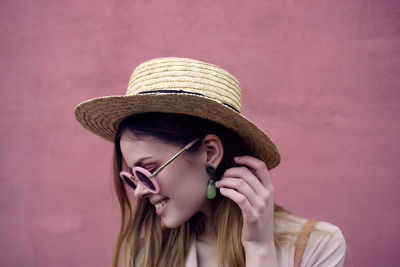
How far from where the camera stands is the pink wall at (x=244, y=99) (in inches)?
98.0

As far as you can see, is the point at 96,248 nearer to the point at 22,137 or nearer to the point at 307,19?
the point at 22,137

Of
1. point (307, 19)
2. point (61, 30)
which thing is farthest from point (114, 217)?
point (307, 19)

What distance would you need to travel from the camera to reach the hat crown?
131 cm

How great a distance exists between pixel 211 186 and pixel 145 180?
31 cm

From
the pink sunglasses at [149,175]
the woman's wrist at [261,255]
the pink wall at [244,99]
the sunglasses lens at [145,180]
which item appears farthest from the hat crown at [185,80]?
the pink wall at [244,99]

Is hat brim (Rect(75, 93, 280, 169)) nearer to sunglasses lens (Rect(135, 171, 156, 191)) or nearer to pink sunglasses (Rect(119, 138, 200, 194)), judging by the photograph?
pink sunglasses (Rect(119, 138, 200, 194))

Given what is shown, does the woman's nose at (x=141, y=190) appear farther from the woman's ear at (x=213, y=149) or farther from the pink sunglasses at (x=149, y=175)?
the woman's ear at (x=213, y=149)

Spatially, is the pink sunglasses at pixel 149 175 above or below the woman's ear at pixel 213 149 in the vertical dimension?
below

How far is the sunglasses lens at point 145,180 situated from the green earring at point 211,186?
0.84ft

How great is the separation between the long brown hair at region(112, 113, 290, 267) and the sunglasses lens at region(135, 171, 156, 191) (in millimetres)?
183

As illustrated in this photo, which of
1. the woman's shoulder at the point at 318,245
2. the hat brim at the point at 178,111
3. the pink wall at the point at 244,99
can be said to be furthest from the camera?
the pink wall at the point at 244,99

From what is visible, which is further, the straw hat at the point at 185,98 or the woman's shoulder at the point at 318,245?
the woman's shoulder at the point at 318,245

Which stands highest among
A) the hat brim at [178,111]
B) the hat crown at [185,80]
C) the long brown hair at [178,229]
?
the hat crown at [185,80]

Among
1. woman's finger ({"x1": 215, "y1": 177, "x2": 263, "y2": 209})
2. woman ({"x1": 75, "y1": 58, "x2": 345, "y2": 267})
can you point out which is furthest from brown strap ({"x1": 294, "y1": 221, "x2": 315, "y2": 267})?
woman's finger ({"x1": 215, "y1": 177, "x2": 263, "y2": 209})
